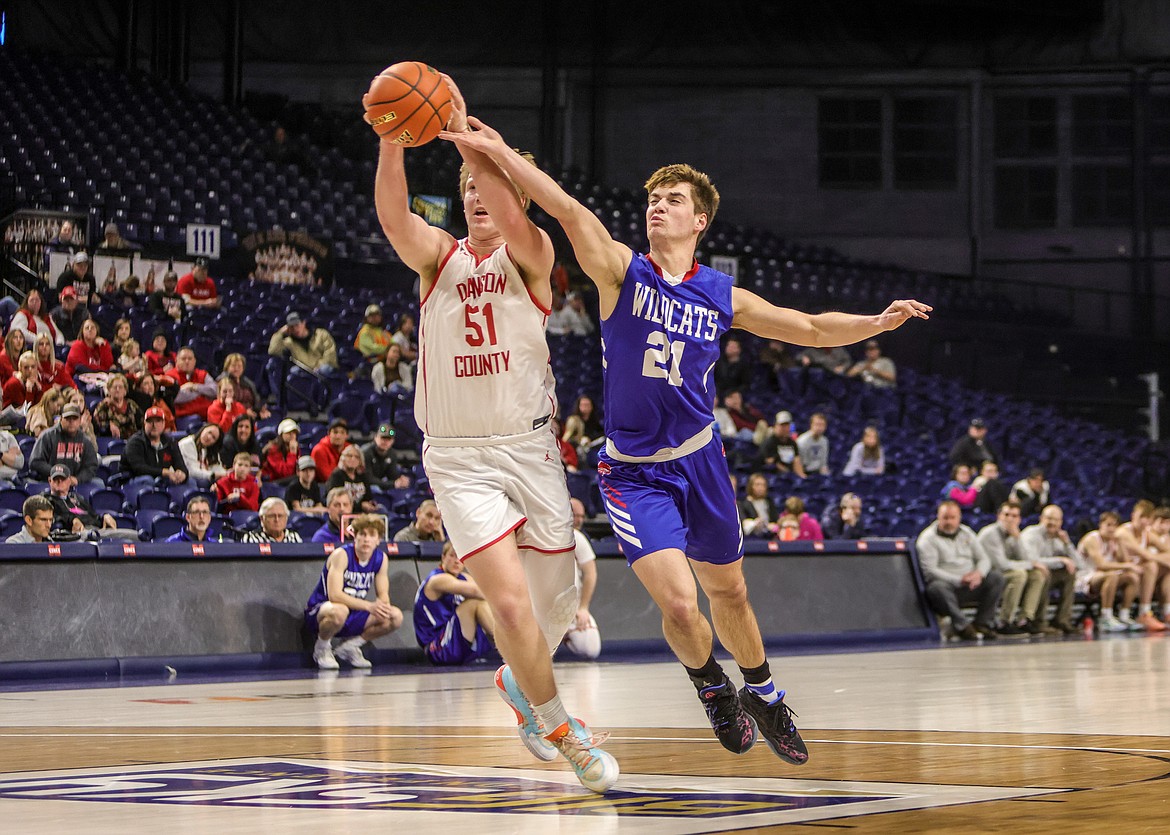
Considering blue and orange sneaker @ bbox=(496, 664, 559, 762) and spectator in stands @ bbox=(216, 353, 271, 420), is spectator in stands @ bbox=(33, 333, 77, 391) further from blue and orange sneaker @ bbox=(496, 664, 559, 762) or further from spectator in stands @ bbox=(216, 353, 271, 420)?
blue and orange sneaker @ bbox=(496, 664, 559, 762)

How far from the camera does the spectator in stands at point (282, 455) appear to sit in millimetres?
14500

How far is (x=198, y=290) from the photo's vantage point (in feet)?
62.3

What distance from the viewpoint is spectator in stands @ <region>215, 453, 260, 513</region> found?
531 inches

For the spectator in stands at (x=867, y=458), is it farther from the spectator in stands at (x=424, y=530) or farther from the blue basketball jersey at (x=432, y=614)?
the blue basketball jersey at (x=432, y=614)

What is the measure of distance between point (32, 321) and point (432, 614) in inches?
220

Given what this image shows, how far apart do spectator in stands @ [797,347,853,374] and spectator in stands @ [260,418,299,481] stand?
35.9 ft

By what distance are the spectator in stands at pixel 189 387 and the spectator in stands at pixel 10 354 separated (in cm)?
135

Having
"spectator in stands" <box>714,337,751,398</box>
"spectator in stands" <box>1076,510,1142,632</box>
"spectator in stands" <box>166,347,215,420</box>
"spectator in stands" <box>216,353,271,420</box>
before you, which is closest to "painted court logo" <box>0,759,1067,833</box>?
"spectator in stands" <box>166,347,215,420</box>

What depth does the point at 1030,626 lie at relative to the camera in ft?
53.8

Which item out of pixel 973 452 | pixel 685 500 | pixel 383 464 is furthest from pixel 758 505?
pixel 685 500

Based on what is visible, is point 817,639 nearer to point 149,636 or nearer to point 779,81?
point 149,636

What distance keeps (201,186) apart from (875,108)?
15.0 metres

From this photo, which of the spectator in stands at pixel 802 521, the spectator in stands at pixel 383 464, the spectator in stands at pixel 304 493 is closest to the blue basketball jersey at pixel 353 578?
the spectator in stands at pixel 304 493

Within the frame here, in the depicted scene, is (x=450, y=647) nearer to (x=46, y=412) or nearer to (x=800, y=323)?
(x=46, y=412)
